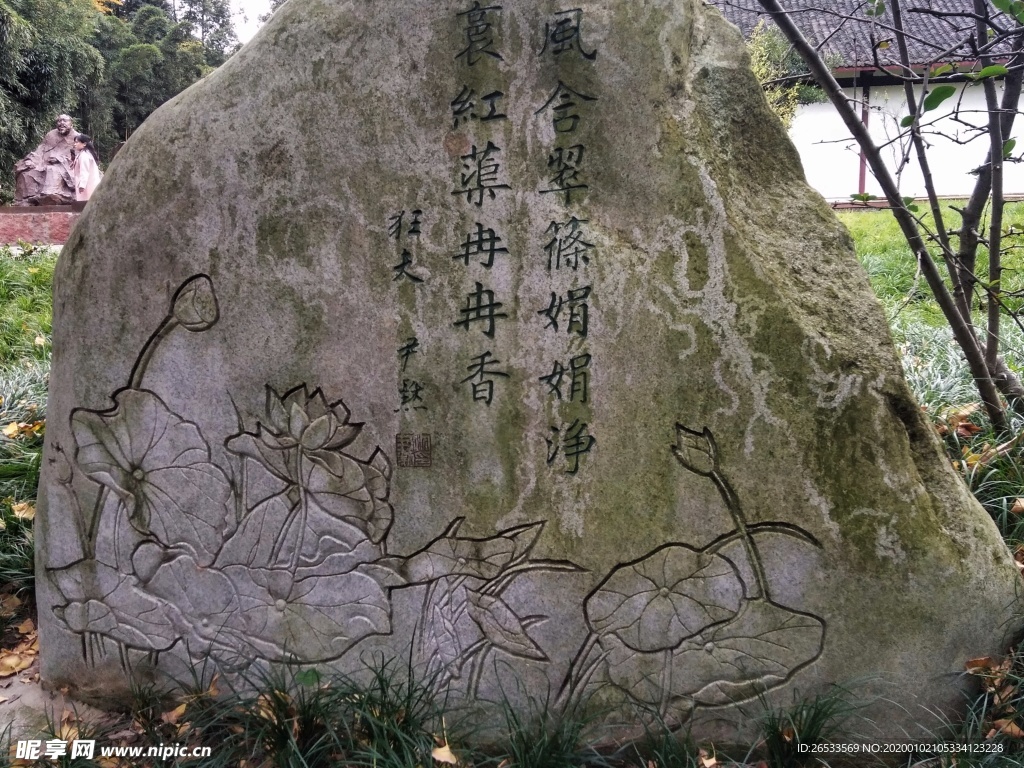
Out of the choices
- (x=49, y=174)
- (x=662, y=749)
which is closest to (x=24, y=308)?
(x=662, y=749)

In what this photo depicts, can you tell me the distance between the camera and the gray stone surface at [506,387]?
1823mm

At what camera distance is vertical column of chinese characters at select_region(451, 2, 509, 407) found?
188cm

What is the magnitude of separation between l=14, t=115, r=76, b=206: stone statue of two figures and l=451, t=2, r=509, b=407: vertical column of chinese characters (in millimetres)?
11269

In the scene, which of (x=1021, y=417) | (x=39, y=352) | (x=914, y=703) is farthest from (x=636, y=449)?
(x=39, y=352)

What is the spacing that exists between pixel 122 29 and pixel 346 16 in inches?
831

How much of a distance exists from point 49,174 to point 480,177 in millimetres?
11739

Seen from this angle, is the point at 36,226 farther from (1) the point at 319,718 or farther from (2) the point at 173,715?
(1) the point at 319,718

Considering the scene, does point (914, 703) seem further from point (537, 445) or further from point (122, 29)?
point (122, 29)

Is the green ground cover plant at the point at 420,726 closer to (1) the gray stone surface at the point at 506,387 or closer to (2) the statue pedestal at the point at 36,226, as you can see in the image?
(1) the gray stone surface at the point at 506,387

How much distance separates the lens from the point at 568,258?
6.19ft

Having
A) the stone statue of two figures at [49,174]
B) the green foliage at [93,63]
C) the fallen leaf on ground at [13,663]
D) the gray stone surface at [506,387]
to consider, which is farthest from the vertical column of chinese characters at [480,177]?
the green foliage at [93,63]

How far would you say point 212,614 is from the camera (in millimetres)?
2107

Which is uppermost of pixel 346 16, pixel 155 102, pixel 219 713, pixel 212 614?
pixel 155 102

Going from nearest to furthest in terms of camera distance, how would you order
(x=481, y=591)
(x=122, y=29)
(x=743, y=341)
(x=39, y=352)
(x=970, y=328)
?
1. (x=743, y=341)
2. (x=481, y=591)
3. (x=970, y=328)
4. (x=39, y=352)
5. (x=122, y=29)
